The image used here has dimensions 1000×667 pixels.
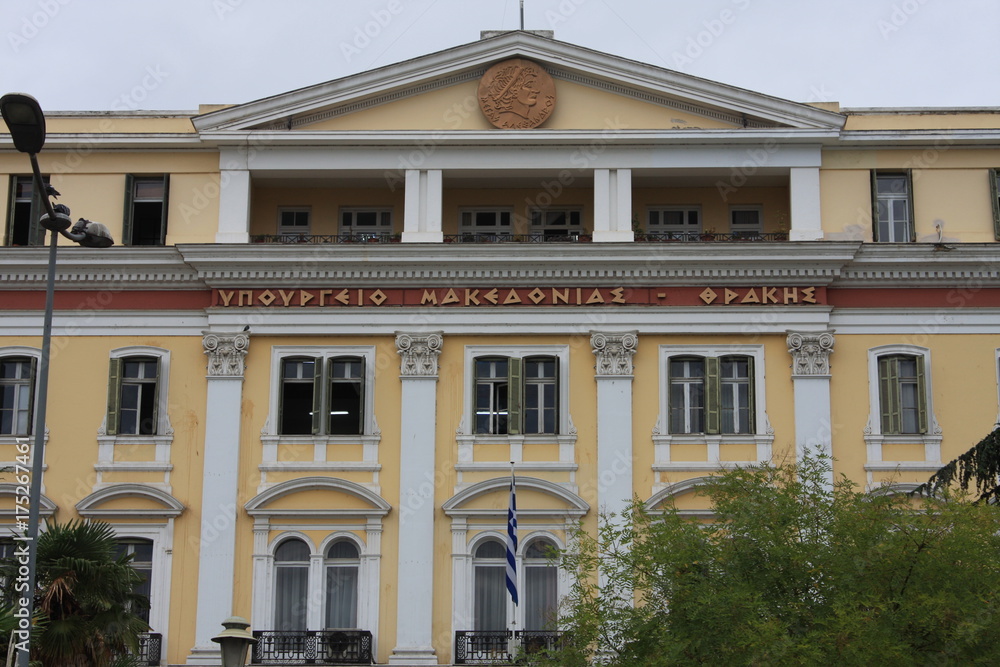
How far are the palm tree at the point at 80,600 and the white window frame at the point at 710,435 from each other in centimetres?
1425

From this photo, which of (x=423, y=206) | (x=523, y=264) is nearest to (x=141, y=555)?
(x=423, y=206)

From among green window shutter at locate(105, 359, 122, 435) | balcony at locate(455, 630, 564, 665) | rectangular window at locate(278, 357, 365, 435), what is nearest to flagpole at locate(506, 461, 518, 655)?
balcony at locate(455, 630, 564, 665)

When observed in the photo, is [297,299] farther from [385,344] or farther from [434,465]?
[434,465]

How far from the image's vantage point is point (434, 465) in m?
34.9

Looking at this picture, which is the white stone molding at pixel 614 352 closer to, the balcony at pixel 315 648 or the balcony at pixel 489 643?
the balcony at pixel 489 643

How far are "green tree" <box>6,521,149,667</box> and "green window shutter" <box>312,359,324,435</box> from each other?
10.8m

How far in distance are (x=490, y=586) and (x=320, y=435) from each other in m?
5.25

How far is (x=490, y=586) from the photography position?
113 feet

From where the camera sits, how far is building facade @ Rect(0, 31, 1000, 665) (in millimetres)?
34594

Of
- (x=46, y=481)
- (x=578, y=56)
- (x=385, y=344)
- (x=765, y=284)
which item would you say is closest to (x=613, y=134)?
(x=578, y=56)

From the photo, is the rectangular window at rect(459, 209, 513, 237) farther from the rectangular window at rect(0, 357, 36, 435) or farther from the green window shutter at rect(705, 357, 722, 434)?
the rectangular window at rect(0, 357, 36, 435)

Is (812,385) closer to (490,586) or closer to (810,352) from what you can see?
(810,352)

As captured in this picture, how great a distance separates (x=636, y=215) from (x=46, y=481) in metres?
15.4

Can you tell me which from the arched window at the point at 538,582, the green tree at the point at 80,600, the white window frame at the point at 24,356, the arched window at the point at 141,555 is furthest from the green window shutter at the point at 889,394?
the white window frame at the point at 24,356
